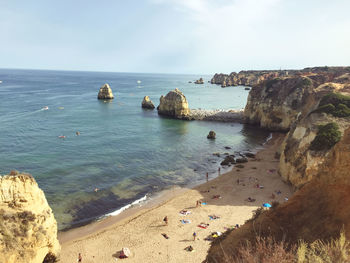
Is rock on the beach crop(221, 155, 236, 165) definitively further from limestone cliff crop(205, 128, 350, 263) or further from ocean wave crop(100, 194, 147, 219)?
limestone cliff crop(205, 128, 350, 263)

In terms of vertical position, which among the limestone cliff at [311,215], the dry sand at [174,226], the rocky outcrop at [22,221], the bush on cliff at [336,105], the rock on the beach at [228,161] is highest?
the bush on cliff at [336,105]

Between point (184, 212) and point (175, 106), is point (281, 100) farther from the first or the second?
point (184, 212)

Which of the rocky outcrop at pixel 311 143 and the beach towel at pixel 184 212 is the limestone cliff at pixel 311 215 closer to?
the beach towel at pixel 184 212

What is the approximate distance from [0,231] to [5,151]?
33.0 m

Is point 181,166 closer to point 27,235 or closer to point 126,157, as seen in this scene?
point 126,157

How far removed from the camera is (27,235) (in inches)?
611

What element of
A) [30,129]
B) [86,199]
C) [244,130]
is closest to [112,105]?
[30,129]

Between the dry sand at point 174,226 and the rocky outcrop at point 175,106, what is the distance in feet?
137

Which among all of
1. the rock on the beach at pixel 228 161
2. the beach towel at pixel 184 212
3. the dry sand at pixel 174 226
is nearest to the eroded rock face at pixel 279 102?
the rock on the beach at pixel 228 161

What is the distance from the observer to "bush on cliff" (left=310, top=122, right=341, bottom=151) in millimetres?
26109

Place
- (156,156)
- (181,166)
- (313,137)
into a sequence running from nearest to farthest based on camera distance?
(313,137) < (181,166) < (156,156)

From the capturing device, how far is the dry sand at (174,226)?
66.1 feet

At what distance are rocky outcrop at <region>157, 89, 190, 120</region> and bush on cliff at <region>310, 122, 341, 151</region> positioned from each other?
48.3 metres

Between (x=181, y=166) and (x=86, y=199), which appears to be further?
(x=181, y=166)
